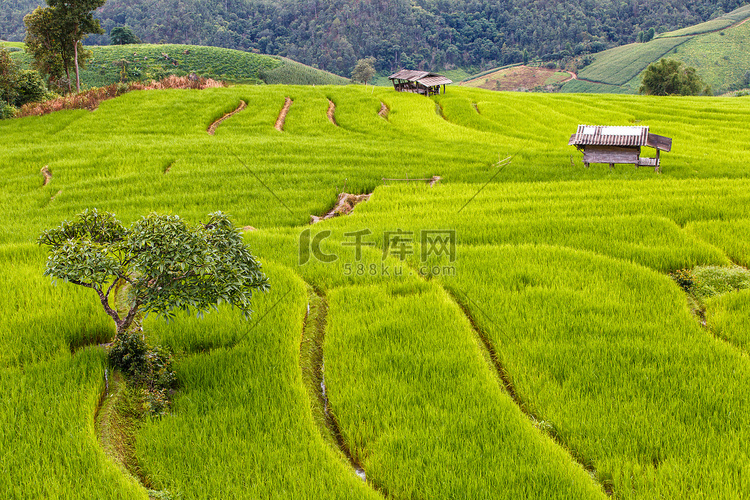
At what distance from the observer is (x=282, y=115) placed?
2798 centimetres

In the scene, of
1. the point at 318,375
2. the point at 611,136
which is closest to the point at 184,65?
the point at 611,136

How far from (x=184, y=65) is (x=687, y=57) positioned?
128 meters

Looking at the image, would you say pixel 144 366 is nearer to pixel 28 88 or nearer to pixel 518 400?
pixel 518 400

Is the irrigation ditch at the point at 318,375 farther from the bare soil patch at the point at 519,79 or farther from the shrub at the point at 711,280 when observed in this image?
the bare soil patch at the point at 519,79

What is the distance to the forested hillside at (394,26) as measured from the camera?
525 ft

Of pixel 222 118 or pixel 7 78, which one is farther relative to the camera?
pixel 7 78

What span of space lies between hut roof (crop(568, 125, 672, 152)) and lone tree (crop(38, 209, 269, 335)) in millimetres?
13764

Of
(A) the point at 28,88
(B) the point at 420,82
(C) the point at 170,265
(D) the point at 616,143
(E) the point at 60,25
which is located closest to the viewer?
(C) the point at 170,265

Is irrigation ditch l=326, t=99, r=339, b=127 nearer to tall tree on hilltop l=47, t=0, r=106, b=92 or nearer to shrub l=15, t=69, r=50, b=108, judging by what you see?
tall tree on hilltop l=47, t=0, r=106, b=92

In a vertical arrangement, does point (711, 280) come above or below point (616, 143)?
below

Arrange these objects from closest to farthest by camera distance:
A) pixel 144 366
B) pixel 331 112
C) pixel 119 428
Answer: pixel 119 428, pixel 144 366, pixel 331 112

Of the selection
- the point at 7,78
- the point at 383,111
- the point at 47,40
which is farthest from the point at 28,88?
the point at 383,111

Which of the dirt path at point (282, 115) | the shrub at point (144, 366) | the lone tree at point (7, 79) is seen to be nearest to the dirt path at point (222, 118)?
the dirt path at point (282, 115)

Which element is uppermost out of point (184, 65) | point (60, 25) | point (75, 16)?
point (184, 65)
